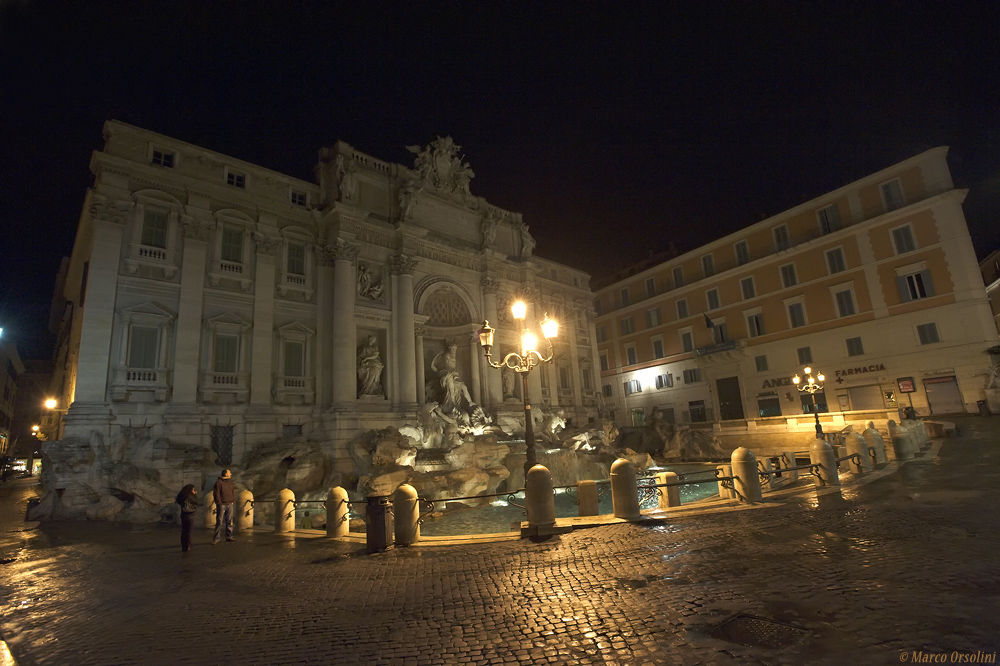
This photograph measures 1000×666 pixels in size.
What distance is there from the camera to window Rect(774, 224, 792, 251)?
3425cm

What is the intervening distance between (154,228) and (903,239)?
131 feet

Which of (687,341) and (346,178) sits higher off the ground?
(346,178)

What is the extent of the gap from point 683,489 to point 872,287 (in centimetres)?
2071

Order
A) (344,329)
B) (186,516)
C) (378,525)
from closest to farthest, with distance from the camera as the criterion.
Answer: (378,525)
(186,516)
(344,329)

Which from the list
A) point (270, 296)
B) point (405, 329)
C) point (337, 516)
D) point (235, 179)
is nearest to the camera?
point (337, 516)

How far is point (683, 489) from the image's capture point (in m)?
19.6

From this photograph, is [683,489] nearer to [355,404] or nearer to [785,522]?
[785,522]

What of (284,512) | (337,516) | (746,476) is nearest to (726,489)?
(746,476)

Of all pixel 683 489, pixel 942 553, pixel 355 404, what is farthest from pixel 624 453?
pixel 942 553

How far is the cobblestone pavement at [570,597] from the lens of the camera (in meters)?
4.10

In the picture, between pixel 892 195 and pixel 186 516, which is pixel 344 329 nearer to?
pixel 186 516

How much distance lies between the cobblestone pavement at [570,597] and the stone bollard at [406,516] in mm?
481

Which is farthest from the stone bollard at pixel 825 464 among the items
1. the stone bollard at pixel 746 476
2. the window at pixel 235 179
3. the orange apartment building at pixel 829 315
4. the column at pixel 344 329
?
the window at pixel 235 179

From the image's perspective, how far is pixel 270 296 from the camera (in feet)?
71.4
